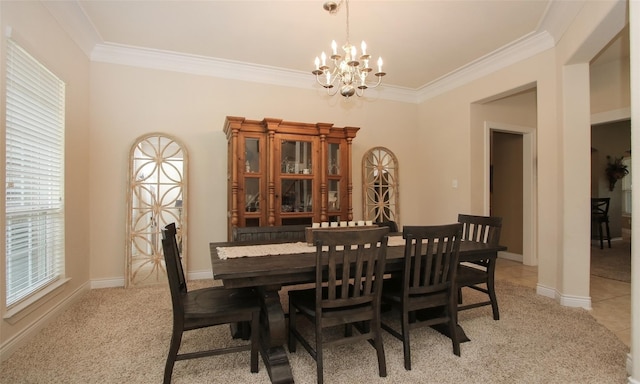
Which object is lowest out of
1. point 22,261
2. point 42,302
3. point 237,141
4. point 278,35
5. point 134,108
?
point 42,302

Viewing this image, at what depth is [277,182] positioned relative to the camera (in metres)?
3.58

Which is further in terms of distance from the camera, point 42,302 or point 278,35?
point 278,35

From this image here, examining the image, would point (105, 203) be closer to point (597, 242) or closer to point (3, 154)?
point (3, 154)

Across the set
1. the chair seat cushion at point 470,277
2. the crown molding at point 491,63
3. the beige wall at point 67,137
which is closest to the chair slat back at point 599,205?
the crown molding at point 491,63

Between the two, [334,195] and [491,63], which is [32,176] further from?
[491,63]

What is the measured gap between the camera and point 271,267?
181cm

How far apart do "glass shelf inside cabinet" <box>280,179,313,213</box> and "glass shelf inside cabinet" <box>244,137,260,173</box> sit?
0.37m

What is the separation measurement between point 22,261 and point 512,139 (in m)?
6.13

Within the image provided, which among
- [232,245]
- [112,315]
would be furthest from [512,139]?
[112,315]

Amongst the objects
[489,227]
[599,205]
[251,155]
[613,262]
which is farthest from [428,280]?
[599,205]

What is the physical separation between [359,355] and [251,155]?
235cm

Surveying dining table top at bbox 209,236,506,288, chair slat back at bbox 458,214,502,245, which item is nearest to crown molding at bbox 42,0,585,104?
chair slat back at bbox 458,214,502,245

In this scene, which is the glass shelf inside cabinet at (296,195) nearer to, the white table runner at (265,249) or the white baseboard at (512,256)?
the white table runner at (265,249)

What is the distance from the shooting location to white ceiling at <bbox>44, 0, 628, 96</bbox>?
273 cm
